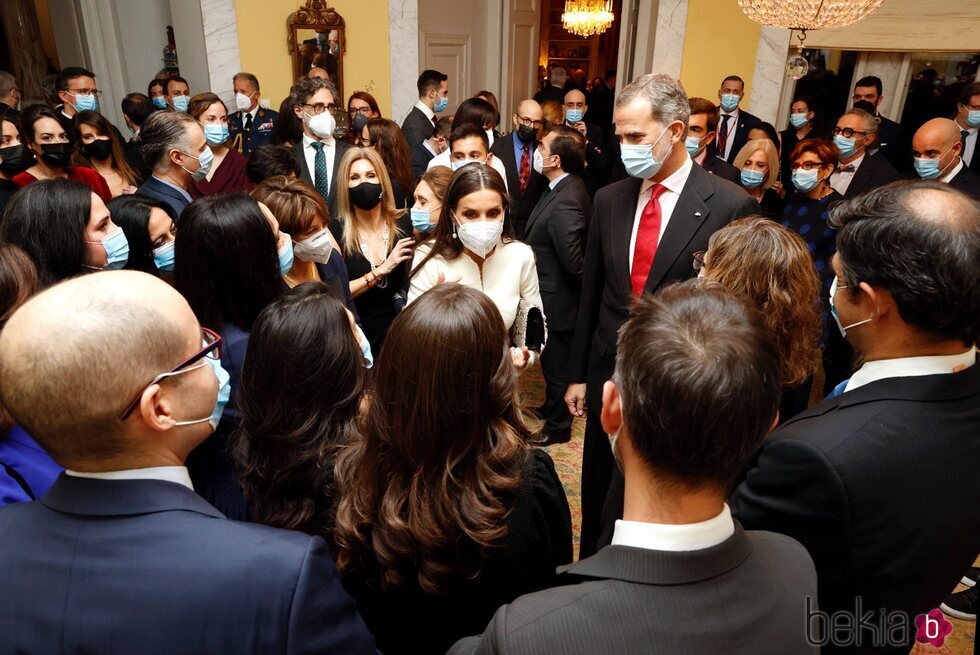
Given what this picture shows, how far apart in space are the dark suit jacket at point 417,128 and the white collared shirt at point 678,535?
220 inches

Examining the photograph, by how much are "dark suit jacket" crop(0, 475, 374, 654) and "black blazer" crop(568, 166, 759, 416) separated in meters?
1.81

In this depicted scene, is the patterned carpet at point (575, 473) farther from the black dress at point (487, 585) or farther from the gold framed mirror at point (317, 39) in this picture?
the gold framed mirror at point (317, 39)

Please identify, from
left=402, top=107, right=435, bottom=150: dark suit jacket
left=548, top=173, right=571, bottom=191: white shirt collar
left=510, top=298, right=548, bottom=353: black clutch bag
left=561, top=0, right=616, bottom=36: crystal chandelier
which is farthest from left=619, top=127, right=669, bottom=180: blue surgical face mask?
left=561, top=0, right=616, bottom=36: crystal chandelier

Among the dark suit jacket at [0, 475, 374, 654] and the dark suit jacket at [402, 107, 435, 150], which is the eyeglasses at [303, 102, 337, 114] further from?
the dark suit jacket at [0, 475, 374, 654]

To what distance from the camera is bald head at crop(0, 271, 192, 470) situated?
1.04 metres

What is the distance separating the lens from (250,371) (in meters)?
1.67

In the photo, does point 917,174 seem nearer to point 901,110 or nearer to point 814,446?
point 901,110

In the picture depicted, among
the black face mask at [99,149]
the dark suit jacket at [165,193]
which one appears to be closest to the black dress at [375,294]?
the dark suit jacket at [165,193]

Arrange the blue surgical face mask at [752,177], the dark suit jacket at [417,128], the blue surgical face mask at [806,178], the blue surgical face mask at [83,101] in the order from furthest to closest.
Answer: the dark suit jacket at [417,128], the blue surgical face mask at [83,101], the blue surgical face mask at [752,177], the blue surgical face mask at [806,178]

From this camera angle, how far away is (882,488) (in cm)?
124

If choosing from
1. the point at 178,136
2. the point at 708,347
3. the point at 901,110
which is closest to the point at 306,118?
the point at 178,136

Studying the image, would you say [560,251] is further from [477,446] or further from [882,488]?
[882,488]

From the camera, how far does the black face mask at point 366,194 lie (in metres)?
3.49

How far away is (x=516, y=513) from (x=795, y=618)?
62cm
